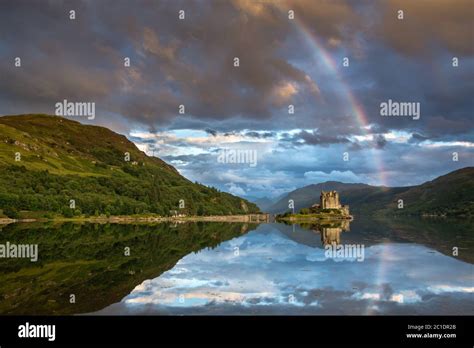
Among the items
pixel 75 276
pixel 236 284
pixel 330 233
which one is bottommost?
pixel 330 233

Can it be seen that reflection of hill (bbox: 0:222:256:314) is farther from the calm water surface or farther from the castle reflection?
the castle reflection

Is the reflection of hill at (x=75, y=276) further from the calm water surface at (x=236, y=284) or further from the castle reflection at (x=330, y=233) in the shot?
the castle reflection at (x=330, y=233)

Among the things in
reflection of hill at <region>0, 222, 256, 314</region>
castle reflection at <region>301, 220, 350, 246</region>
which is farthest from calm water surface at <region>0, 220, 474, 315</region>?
castle reflection at <region>301, 220, 350, 246</region>

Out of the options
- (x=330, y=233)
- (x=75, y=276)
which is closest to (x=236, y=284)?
(x=75, y=276)

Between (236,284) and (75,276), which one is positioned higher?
(75,276)

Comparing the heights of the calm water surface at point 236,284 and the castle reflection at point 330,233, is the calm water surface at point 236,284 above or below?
above

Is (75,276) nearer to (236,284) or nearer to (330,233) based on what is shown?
(236,284)

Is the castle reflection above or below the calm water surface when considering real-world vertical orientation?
below

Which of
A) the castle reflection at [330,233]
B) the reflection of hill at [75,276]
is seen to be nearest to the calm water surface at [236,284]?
the reflection of hill at [75,276]

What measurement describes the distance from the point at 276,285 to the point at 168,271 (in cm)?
1514
